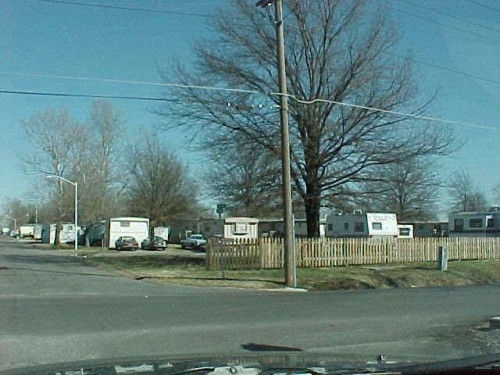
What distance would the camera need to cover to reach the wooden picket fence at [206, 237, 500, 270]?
101ft

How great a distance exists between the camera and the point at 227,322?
14141 millimetres

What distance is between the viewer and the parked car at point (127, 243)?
199ft

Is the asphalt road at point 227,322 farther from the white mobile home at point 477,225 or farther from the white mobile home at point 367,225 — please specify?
the white mobile home at point 477,225

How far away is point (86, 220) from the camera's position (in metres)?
72.5

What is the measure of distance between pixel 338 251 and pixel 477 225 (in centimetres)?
2101

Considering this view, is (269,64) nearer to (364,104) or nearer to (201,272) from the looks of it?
(364,104)

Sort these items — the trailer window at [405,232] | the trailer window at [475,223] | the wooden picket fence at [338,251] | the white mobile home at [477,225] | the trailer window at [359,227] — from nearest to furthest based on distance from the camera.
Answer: the wooden picket fence at [338,251] < the trailer window at [359,227] < the white mobile home at [477,225] < the trailer window at [475,223] < the trailer window at [405,232]

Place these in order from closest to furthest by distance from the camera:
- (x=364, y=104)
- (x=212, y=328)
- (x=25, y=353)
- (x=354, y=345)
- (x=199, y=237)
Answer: (x=25, y=353) → (x=354, y=345) → (x=212, y=328) → (x=364, y=104) → (x=199, y=237)

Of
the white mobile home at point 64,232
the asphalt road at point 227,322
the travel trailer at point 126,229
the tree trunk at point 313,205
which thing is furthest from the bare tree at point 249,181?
the white mobile home at point 64,232

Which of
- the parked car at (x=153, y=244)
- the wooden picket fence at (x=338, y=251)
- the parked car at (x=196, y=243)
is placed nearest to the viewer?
A: the wooden picket fence at (x=338, y=251)

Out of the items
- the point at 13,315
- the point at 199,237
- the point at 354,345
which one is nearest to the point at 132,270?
the point at 13,315

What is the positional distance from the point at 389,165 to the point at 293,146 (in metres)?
4.42

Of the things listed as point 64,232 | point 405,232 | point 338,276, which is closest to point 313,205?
point 338,276

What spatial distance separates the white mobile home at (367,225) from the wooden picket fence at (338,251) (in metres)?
7.63
